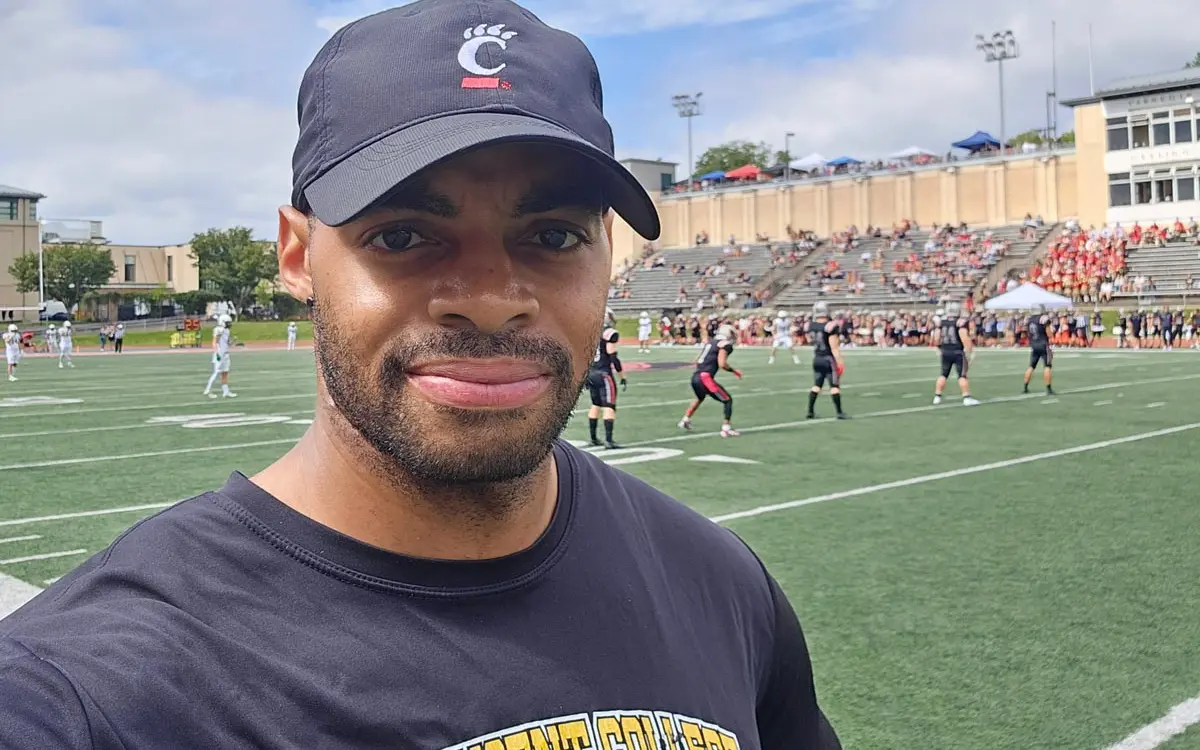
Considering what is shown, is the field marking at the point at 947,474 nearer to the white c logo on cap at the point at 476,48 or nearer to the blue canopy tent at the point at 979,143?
the white c logo on cap at the point at 476,48

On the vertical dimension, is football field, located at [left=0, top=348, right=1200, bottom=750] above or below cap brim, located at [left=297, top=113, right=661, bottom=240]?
below

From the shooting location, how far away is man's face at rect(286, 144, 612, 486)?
131 centimetres

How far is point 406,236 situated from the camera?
1316mm

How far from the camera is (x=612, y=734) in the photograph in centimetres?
129

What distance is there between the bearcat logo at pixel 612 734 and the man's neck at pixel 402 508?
0.74 feet

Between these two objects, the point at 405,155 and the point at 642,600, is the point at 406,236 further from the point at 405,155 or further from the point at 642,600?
the point at 642,600

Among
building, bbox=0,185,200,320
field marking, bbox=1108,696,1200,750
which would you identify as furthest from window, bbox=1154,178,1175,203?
building, bbox=0,185,200,320

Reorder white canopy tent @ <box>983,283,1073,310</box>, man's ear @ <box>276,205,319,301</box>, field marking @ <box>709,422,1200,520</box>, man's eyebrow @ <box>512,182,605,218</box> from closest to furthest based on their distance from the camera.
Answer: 1. man's eyebrow @ <box>512,182,605,218</box>
2. man's ear @ <box>276,205,319,301</box>
3. field marking @ <box>709,422,1200,520</box>
4. white canopy tent @ <box>983,283,1073,310</box>

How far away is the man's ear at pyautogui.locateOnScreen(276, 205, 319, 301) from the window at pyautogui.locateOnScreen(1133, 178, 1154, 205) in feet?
167

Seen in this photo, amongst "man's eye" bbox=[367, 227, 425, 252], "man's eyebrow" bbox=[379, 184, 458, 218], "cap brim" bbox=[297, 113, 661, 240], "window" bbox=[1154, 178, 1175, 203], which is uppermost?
"window" bbox=[1154, 178, 1175, 203]

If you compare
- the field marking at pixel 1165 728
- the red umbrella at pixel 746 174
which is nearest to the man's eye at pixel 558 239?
the field marking at pixel 1165 728

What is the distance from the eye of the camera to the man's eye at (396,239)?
1.31 meters

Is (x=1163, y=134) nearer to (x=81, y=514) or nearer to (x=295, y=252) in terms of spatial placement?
(x=81, y=514)

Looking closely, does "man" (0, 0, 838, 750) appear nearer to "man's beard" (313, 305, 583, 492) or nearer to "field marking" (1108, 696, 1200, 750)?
"man's beard" (313, 305, 583, 492)
